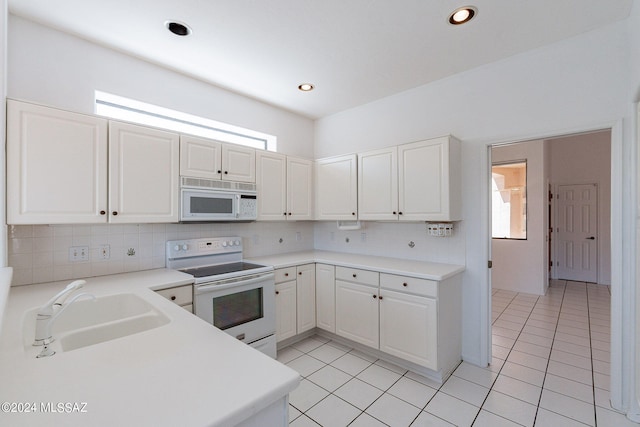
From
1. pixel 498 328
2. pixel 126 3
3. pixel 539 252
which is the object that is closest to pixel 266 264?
pixel 126 3

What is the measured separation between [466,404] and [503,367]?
754 mm

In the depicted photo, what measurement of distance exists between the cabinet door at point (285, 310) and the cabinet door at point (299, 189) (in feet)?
2.78

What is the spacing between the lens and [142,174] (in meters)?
2.28

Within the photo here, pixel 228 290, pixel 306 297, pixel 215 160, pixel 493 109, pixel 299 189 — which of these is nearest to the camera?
pixel 228 290

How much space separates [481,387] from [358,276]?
1.30 m

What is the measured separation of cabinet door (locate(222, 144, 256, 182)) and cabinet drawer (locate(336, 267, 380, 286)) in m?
1.33

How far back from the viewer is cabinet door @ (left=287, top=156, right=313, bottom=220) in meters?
3.39

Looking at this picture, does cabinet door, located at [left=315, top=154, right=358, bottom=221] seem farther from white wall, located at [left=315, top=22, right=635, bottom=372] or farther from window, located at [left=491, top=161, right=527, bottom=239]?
window, located at [left=491, top=161, right=527, bottom=239]

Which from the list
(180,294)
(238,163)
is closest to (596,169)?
(238,163)

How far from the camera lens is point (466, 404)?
6.86 feet

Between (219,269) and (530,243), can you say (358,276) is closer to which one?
→ (219,269)

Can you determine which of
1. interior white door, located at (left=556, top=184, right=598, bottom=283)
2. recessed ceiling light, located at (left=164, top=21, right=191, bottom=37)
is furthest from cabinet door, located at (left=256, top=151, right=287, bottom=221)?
interior white door, located at (left=556, top=184, right=598, bottom=283)

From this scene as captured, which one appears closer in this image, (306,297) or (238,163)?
(238,163)

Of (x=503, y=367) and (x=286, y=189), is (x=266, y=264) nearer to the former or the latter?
(x=286, y=189)
